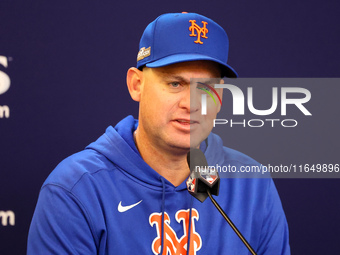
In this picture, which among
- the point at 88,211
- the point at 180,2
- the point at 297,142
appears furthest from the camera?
the point at 180,2

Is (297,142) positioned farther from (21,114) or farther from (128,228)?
(21,114)

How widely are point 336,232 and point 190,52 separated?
4.28ft

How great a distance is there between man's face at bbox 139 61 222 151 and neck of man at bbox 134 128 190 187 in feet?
0.21

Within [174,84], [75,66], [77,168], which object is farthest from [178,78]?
[75,66]

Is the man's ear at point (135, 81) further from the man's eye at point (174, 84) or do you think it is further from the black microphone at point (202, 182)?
the black microphone at point (202, 182)

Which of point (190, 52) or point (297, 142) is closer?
point (190, 52)

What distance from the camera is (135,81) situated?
130cm

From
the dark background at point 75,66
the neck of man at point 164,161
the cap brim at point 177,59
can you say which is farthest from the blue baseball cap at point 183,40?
the dark background at point 75,66

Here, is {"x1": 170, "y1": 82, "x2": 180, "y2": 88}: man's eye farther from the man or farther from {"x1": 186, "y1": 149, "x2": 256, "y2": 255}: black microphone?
{"x1": 186, "y1": 149, "x2": 256, "y2": 255}: black microphone

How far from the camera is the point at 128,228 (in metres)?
1.14

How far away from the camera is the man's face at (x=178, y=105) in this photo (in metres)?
1.15

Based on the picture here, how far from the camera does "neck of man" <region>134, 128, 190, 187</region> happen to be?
127cm

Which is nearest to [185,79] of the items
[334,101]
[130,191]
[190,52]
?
[190,52]

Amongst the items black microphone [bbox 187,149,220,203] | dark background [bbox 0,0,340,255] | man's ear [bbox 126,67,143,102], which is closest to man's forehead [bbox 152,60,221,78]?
man's ear [bbox 126,67,143,102]
